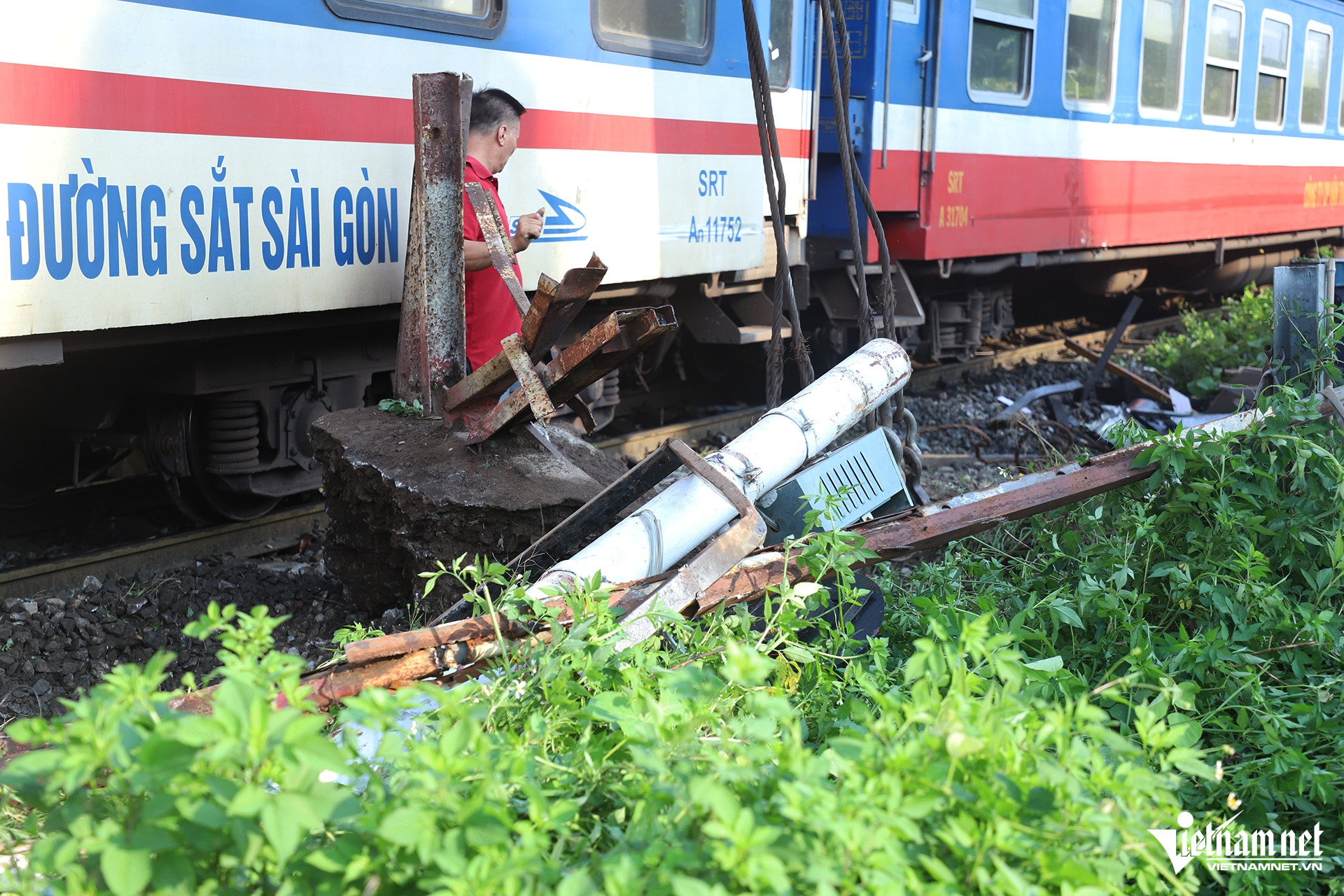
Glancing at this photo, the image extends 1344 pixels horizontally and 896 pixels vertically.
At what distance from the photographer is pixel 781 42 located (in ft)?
21.2

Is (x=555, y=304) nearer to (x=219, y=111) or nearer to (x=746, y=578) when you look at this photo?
(x=746, y=578)

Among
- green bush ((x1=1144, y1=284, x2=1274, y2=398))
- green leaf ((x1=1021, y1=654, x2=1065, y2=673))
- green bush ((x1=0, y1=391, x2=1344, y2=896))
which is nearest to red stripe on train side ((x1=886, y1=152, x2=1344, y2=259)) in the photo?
green bush ((x1=1144, y1=284, x2=1274, y2=398))

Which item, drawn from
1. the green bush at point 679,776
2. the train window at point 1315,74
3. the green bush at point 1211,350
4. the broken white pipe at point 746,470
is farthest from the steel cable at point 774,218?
the train window at point 1315,74

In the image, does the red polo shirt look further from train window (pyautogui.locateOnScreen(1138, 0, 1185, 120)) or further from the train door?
train window (pyautogui.locateOnScreen(1138, 0, 1185, 120))

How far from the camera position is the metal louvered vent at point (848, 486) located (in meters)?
3.34

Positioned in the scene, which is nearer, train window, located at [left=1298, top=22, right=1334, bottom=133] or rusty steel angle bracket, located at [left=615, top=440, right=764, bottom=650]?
rusty steel angle bracket, located at [left=615, top=440, right=764, bottom=650]

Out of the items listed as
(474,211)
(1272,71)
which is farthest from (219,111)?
(1272,71)

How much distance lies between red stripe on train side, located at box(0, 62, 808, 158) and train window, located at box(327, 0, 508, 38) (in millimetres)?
320

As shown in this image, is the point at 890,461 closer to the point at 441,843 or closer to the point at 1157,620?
the point at 1157,620

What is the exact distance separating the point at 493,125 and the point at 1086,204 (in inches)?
263

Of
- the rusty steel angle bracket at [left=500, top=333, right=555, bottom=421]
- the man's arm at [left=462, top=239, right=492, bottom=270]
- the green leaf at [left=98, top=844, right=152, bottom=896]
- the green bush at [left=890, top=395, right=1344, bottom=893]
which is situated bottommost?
the green bush at [left=890, top=395, right=1344, bottom=893]

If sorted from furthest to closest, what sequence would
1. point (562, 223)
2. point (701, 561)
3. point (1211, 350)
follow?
1. point (1211, 350)
2. point (562, 223)
3. point (701, 561)

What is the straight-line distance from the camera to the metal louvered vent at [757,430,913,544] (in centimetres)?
334

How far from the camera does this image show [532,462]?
12.4 ft
